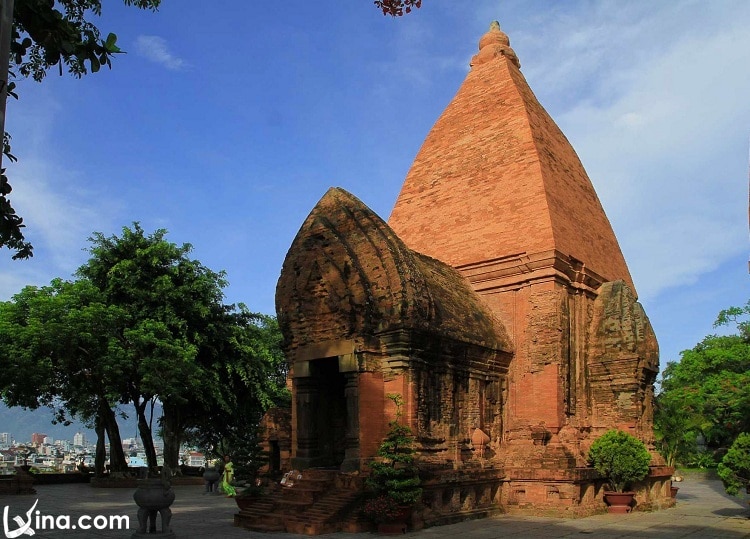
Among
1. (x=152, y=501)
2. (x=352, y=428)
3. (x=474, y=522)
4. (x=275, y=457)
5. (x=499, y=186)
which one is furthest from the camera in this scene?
(x=499, y=186)

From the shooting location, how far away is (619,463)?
15.0m

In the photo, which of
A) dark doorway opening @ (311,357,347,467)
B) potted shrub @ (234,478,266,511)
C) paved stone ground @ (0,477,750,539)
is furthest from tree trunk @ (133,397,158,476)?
potted shrub @ (234,478,266,511)

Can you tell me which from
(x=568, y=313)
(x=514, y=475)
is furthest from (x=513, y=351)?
(x=514, y=475)

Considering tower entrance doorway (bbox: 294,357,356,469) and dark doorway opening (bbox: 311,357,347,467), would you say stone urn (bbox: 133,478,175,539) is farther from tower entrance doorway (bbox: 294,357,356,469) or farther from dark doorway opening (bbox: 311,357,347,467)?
dark doorway opening (bbox: 311,357,347,467)

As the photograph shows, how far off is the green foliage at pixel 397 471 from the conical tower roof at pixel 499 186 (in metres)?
6.49

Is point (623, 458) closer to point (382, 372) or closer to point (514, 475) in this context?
point (514, 475)

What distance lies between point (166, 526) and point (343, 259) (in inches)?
244

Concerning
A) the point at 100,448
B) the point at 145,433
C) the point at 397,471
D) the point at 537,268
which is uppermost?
the point at 537,268

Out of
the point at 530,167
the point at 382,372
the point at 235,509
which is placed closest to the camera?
the point at 382,372

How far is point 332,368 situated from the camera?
593 inches

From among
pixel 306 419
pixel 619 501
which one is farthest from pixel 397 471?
pixel 619 501

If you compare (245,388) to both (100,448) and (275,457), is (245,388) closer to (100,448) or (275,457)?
(100,448)

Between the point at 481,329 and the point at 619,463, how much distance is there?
4.07 meters

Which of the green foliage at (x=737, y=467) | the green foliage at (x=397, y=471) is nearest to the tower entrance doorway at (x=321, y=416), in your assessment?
the green foliage at (x=397, y=471)
